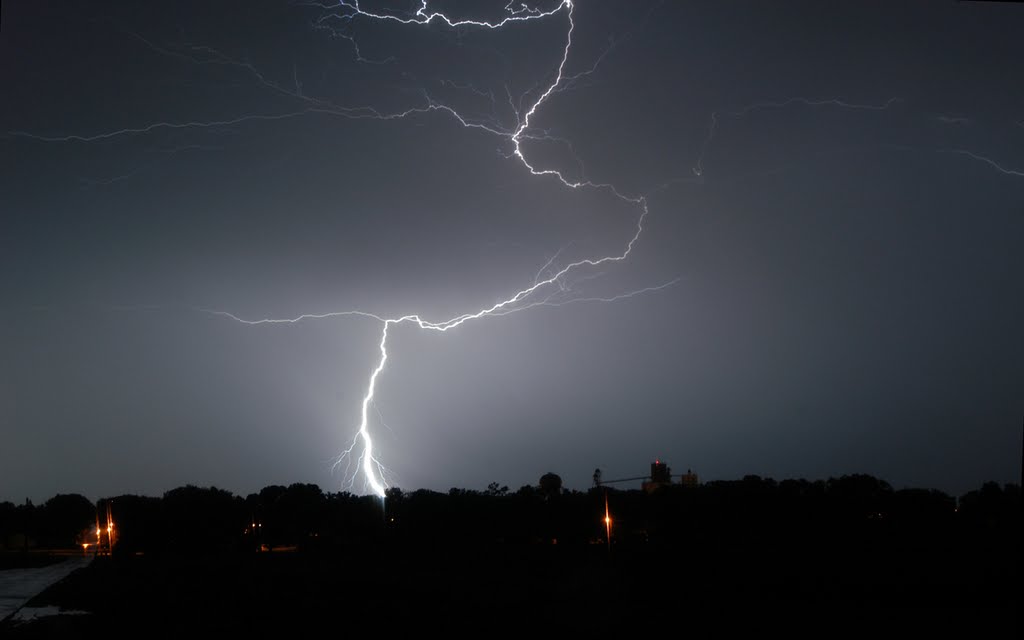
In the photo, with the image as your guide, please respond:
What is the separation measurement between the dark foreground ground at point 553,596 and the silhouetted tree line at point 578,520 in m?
15.2

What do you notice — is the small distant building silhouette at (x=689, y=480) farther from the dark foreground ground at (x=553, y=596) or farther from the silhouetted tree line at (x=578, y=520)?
the dark foreground ground at (x=553, y=596)

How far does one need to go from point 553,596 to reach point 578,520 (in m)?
43.0

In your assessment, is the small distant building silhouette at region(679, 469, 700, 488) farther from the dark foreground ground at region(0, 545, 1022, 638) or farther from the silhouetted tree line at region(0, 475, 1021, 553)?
the dark foreground ground at region(0, 545, 1022, 638)

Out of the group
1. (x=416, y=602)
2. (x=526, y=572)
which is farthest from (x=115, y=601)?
(x=526, y=572)

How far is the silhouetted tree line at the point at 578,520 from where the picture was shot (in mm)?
49500

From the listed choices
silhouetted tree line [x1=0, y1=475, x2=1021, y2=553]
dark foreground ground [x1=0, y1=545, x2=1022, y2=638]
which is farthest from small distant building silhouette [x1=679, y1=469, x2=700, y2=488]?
dark foreground ground [x1=0, y1=545, x2=1022, y2=638]

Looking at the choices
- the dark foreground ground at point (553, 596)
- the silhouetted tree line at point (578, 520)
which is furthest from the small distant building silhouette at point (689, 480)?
the dark foreground ground at point (553, 596)

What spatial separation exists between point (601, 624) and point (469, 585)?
8.73 meters

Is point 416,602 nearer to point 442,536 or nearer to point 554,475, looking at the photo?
point 442,536

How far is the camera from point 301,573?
28250mm

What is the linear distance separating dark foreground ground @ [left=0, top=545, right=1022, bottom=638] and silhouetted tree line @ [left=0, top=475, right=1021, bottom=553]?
15.2 metres

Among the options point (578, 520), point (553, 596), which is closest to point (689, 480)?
point (578, 520)

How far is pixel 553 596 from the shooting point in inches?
766

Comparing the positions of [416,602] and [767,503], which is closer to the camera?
[416,602]
